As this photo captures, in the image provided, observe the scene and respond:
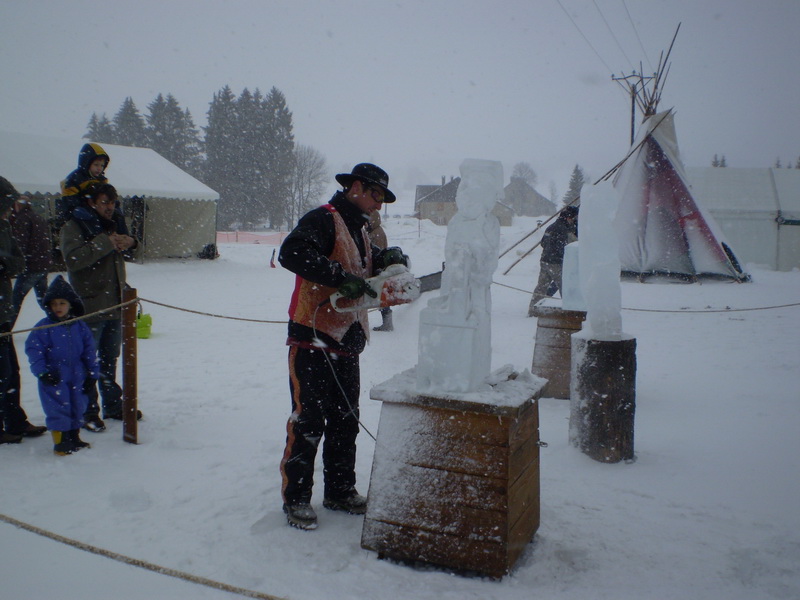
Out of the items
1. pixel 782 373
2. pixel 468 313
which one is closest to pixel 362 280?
pixel 468 313

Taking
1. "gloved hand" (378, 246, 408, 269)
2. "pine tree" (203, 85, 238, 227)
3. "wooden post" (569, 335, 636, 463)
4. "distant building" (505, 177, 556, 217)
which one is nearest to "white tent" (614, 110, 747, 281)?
"wooden post" (569, 335, 636, 463)

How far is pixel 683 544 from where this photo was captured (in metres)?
2.38

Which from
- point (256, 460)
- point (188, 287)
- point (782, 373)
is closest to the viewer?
point (256, 460)

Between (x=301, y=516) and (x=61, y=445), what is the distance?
1.78 m

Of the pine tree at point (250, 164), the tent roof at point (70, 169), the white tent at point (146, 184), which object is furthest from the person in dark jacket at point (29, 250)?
the pine tree at point (250, 164)

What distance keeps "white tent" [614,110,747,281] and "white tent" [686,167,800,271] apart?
187 inches

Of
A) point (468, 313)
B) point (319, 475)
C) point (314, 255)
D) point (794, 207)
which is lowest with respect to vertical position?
point (319, 475)

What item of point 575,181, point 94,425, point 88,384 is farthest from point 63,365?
point 575,181

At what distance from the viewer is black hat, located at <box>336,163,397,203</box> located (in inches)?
103

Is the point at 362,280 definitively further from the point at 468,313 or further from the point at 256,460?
the point at 256,460

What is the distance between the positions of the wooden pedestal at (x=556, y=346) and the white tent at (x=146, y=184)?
12722 millimetres

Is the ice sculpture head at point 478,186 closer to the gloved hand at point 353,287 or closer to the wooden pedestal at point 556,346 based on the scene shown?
the gloved hand at point 353,287

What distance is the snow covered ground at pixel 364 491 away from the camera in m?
2.07

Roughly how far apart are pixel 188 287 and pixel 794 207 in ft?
58.2
